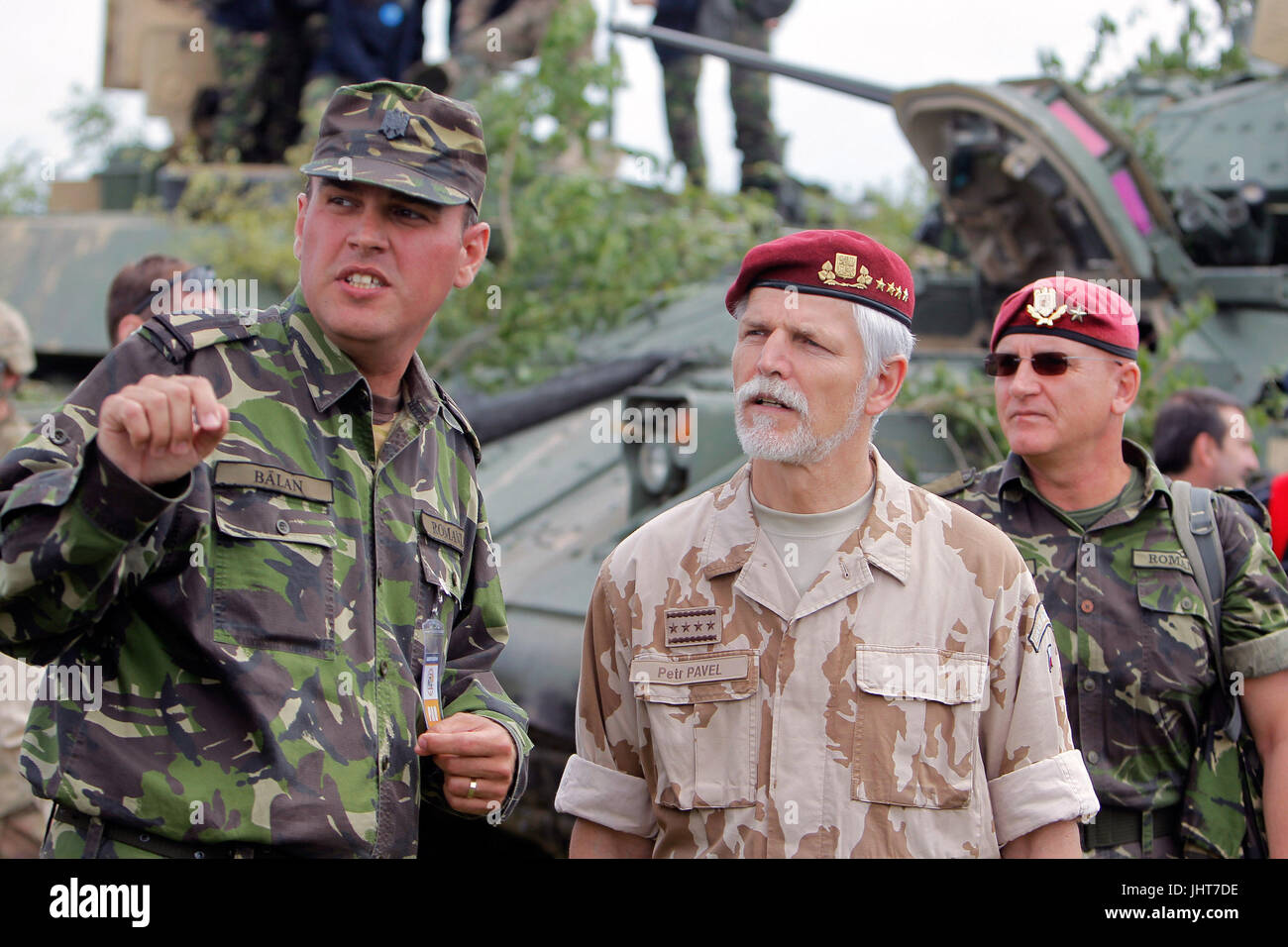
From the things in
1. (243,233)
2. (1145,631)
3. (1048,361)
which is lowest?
(1145,631)

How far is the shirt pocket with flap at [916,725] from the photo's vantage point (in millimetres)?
2154

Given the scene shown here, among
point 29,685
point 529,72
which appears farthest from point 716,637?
point 529,72

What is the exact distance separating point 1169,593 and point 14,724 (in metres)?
2.84

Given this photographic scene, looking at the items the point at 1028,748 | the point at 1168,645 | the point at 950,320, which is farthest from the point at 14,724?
the point at 950,320

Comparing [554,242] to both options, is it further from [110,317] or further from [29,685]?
[29,685]

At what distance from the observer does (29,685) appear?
3543 mm

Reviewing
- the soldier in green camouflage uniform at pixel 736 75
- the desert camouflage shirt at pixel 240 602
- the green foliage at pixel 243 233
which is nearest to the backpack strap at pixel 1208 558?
the desert camouflage shirt at pixel 240 602

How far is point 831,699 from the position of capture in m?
2.19

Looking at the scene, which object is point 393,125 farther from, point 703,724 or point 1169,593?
point 1169,593

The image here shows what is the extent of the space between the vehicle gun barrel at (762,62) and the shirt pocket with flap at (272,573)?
551cm

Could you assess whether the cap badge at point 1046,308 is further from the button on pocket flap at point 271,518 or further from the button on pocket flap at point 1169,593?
the button on pocket flap at point 271,518

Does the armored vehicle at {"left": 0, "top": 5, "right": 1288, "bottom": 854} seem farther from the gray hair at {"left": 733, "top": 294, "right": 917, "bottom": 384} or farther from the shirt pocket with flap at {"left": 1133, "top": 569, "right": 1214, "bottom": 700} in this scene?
the gray hair at {"left": 733, "top": 294, "right": 917, "bottom": 384}

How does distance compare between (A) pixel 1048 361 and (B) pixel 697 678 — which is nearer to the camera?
(B) pixel 697 678

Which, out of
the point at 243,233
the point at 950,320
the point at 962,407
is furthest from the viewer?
the point at 243,233
